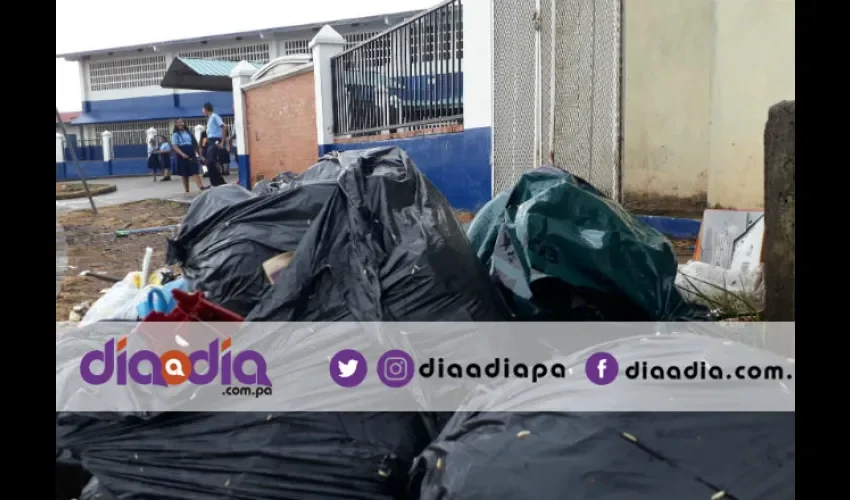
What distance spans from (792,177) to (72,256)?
566 cm

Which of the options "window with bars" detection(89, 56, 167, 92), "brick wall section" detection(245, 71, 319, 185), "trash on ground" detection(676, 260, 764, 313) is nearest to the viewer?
"trash on ground" detection(676, 260, 764, 313)

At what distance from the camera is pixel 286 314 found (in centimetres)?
178

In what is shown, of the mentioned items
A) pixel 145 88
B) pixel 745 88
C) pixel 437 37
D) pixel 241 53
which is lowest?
pixel 745 88

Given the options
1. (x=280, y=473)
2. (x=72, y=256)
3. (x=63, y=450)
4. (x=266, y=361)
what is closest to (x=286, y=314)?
(x=266, y=361)

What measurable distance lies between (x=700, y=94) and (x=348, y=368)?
410 cm

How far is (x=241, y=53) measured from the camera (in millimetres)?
23453

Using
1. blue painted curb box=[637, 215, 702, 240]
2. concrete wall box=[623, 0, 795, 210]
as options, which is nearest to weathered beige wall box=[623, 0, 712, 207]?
concrete wall box=[623, 0, 795, 210]

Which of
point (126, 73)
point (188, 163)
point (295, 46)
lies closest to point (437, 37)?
point (188, 163)

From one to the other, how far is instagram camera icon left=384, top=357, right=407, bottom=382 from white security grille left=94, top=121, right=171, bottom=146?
993 inches

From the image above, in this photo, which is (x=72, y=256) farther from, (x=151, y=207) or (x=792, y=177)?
(x=792, y=177)

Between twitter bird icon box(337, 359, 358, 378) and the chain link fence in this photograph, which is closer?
twitter bird icon box(337, 359, 358, 378)

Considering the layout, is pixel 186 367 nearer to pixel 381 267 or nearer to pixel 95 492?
pixel 95 492

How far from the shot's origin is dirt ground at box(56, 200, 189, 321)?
384 centimetres

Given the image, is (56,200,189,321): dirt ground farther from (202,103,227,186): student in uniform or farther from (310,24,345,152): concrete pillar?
(310,24,345,152): concrete pillar
